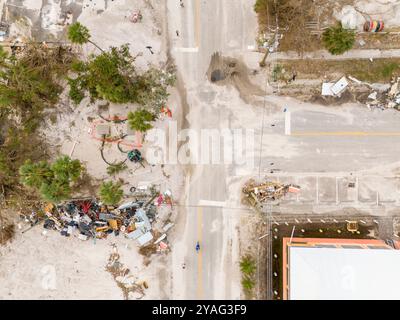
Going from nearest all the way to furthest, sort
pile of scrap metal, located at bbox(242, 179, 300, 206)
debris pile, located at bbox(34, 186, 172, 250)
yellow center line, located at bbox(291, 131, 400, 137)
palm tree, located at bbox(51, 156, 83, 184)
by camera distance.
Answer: palm tree, located at bbox(51, 156, 83, 184) < yellow center line, located at bbox(291, 131, 400, 137) < pile of scrap metal, located at bbox(242, 179, 300, 206) < debris pile, located at bbox(34, 186, 172, 250)

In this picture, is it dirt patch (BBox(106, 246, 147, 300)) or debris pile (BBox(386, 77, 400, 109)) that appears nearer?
debris pile (BBox(386, 77, 400, 109))

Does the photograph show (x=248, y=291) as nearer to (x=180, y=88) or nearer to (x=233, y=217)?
(x=233, y=217)

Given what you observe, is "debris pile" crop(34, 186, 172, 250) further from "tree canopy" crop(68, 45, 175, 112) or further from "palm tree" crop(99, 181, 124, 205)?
"tree canopy" crop(68, 45, 175, 112)

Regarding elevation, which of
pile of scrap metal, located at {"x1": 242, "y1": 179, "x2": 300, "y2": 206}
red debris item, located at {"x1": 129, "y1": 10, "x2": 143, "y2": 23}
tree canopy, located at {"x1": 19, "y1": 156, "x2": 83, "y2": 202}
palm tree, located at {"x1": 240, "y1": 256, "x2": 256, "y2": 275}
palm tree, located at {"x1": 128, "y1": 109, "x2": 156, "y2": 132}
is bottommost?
palm tree, located at {"x1": 240, "y1": 256, "x2": 256, "y2": 275}

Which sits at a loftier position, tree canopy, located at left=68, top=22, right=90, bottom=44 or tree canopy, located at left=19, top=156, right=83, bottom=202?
tree canopy, located at left=68, top=22, right=90, bottom=44

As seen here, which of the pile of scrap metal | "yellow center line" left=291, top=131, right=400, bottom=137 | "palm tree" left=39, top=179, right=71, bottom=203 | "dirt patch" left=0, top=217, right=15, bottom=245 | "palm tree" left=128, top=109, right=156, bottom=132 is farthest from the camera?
"dirt patch" left=0, top=217, right=15, bottom=245

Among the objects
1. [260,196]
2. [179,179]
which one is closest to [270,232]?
[260,196]

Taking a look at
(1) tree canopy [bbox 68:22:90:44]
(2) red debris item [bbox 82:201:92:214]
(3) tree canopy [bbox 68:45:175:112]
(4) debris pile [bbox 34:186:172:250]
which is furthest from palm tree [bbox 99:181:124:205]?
(1) tree canopy [bbox 68:22:90:44]

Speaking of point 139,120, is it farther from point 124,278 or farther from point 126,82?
point 124,278
